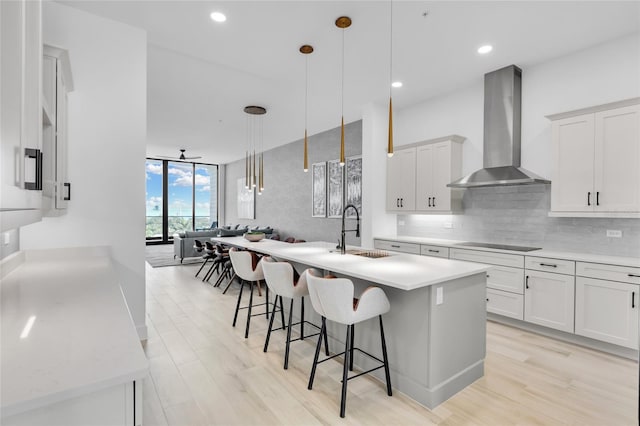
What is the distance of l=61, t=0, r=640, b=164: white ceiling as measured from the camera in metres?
2.86

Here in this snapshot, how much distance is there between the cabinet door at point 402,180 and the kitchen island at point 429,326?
2484 mm

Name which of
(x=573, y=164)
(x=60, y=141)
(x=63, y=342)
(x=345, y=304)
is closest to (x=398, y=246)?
(x=573, y=164)

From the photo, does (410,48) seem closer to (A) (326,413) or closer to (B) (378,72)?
(B) (378,72)

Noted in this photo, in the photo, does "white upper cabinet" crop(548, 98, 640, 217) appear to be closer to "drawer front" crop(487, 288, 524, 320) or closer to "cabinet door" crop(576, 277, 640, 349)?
"cabinet door" crop(576, 277, 640, 349)

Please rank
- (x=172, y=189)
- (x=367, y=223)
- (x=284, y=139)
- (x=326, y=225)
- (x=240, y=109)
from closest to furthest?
1. (x=367, y=223)
2. (x=240, y=109)
3. (x=326, y=225)
4. (x=284, y=139)
5. (x=172, y=189)

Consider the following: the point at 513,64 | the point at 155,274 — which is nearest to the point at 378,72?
the point at 513,64

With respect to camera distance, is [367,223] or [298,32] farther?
[367,223]

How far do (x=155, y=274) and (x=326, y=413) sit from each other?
5.46 meters

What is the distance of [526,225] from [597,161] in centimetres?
104

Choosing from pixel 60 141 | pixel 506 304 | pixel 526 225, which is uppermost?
pixel 60 141

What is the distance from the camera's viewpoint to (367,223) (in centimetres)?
526

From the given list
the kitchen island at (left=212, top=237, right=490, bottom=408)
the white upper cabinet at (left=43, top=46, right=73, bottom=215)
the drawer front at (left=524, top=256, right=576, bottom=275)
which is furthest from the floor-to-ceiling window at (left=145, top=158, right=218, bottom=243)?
the drawer front at (left=524, top=256, right=576, bottom=275)

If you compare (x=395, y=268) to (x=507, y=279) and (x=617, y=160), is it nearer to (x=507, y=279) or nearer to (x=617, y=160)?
(x=507, y=279)

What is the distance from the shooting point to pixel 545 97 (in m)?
3.89
